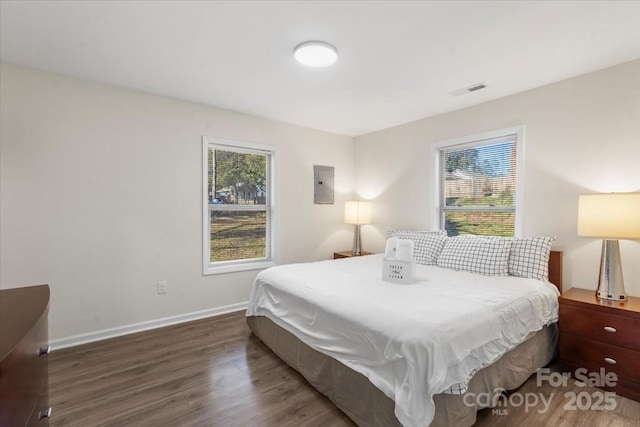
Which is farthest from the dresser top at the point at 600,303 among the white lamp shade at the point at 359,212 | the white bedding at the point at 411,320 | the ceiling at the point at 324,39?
the white lamp shade at the point at 359,212

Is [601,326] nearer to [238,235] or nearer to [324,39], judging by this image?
[324,39]

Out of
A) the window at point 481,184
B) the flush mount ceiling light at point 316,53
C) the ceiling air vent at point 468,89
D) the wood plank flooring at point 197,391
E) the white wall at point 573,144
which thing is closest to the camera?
the wood plank flooring at point 197,391

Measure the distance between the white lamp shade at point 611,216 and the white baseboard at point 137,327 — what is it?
3.45m

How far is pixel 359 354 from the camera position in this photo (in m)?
1.73

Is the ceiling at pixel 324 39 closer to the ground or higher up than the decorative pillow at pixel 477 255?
higher up

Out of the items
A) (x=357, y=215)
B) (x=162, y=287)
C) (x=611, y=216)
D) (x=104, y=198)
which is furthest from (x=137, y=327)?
(x=611, y=216)

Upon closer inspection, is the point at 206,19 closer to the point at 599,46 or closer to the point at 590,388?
the point at 599,46

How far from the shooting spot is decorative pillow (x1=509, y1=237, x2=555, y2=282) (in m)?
2.54

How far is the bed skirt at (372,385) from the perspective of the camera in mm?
1547

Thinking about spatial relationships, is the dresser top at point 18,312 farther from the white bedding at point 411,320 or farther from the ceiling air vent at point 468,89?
the ceiling air vent at point 468,89

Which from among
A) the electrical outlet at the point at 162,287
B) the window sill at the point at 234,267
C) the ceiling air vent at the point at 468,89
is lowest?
the electrical outlet at the point at 162,287

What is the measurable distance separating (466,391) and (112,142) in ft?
11.3

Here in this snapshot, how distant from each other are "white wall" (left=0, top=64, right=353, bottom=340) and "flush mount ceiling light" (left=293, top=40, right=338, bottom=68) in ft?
5.39

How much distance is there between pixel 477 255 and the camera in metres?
2.83
